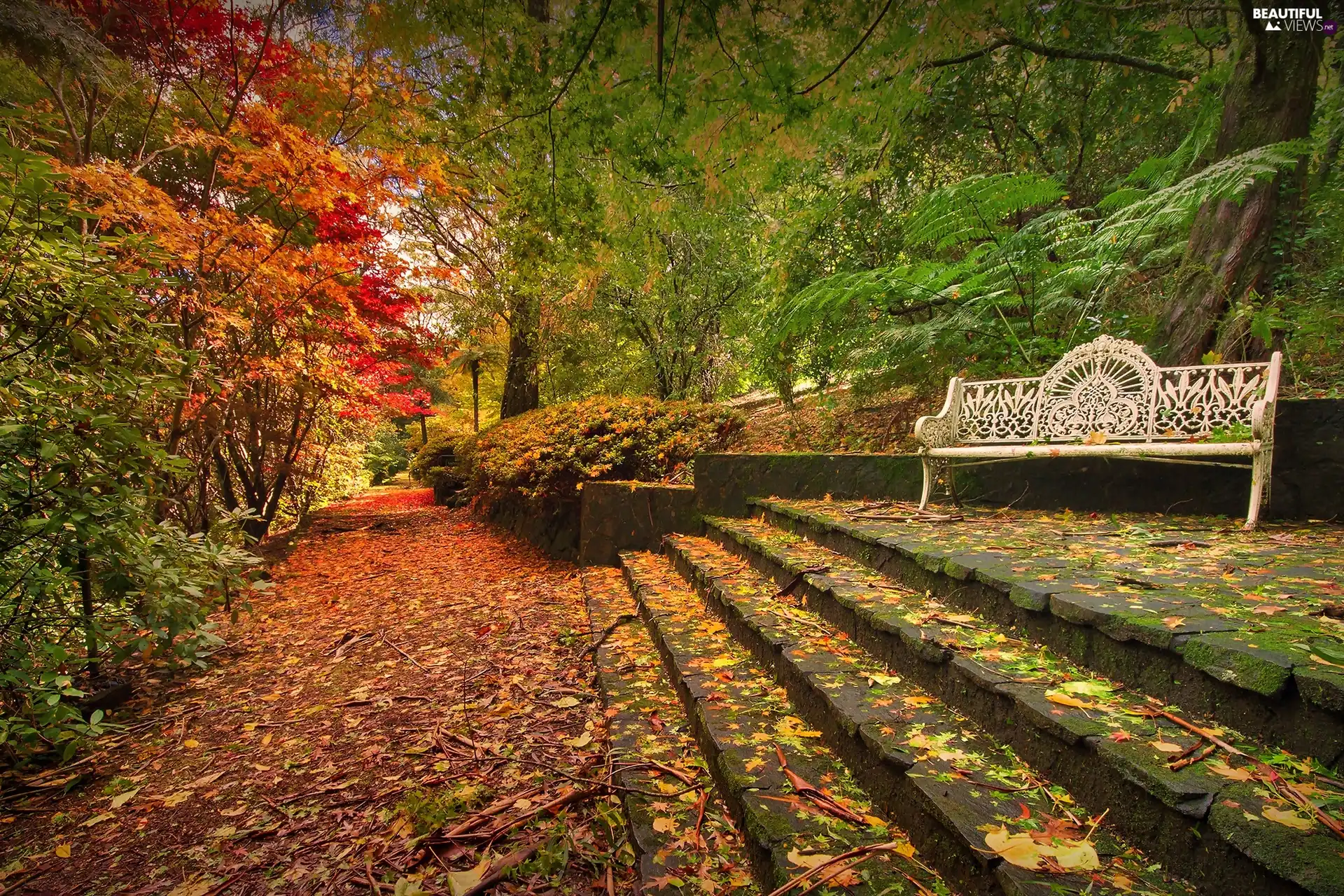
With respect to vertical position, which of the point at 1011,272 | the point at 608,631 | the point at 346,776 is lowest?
the point at 346,776

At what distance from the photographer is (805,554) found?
118 inches

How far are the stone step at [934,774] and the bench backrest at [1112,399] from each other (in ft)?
8.18

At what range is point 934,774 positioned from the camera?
4.17ft

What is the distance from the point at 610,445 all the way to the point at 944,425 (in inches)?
116

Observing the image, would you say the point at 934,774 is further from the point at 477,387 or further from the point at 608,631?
the point at 477,387

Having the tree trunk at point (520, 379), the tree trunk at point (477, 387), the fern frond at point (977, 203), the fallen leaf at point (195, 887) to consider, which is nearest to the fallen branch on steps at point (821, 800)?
the fallen leaf at point (195, 887)

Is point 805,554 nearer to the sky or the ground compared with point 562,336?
nearer to the ground

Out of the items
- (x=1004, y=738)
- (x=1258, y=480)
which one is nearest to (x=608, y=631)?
(x=1004, y=738)

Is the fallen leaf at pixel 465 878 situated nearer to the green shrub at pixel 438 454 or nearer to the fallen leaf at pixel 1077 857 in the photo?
the fallen leaf at pixel 1077 857

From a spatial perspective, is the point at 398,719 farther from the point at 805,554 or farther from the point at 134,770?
the point at 805,554

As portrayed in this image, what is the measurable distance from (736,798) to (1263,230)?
531cm

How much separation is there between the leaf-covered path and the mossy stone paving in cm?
12

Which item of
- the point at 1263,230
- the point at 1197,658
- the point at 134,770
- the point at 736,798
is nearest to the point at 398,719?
the point at 134,770

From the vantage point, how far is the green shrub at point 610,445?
5.12m
